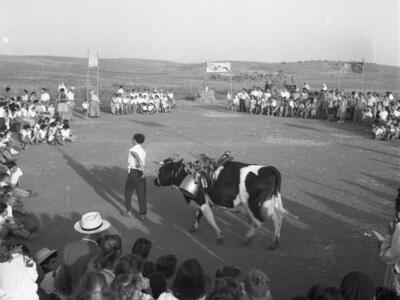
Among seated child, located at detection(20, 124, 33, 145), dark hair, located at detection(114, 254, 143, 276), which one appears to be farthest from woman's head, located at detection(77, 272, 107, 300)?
seated child, located at detection(20, 124, 33, 145)

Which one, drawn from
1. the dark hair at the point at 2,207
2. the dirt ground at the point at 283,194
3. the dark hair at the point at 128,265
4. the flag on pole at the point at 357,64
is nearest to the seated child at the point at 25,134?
the dirt ground at the point at 283,194

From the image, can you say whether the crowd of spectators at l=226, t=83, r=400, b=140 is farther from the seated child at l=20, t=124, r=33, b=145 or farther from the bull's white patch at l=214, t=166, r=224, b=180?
the seated child at l=20, t=124, r=33, b=145

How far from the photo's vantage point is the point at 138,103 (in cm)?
2947

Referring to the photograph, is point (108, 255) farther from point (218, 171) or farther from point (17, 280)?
point (218, 171)

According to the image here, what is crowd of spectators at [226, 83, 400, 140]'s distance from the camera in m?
19.5

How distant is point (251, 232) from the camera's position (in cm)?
766

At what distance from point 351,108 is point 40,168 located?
17.0m

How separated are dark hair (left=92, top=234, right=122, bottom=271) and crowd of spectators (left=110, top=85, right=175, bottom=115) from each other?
79.0ft

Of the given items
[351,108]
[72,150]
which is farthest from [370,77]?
[72,150]

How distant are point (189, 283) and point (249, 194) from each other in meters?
3.80

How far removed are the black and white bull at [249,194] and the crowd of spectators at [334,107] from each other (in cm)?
1254

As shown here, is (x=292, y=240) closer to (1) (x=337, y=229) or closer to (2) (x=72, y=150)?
(1) (x=337, y=229)

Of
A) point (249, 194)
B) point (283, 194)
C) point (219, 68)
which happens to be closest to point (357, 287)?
point (249, 194)

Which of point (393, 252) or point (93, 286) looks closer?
point (93, 286)
